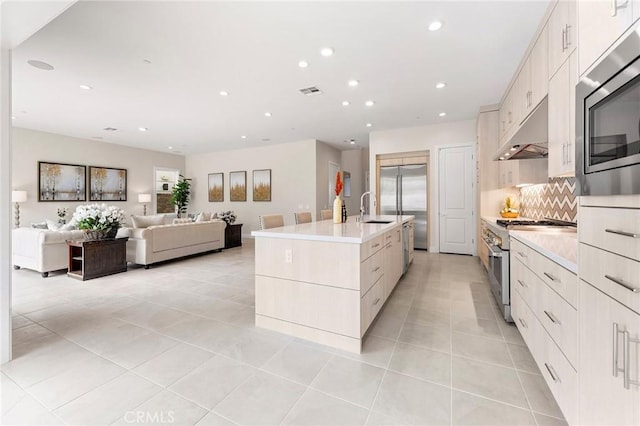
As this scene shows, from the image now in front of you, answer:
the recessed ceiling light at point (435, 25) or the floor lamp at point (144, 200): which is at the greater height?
the recessed ceiling light at point (435, 25)

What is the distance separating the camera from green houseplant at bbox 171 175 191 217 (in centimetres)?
909

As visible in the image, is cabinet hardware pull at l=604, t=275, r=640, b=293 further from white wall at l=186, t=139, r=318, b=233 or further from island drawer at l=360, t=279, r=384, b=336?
white wall at l=186, t=139, r=318, b=233

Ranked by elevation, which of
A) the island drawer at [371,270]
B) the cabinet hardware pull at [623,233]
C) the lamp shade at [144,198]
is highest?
the lamp shade at [144,198]

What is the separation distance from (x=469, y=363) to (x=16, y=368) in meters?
3.16

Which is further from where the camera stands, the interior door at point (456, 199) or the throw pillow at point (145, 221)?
the interior door at point (456, 199)

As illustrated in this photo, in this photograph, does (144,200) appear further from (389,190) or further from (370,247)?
(370,247)

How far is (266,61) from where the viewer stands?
321cm

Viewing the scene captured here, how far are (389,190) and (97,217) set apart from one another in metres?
5.64

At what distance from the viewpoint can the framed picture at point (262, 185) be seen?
8.23m

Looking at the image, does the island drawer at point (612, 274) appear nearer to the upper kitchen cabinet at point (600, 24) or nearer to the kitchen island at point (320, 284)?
the upper kitchen cabinet at point (600, 24)

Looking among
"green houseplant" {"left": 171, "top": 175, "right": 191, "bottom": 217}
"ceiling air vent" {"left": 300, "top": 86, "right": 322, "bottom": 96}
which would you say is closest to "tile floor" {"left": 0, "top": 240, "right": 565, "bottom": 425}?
"ceiling air vent" {"left": 300, "top": 86, "right": 322, "bottom": 96}

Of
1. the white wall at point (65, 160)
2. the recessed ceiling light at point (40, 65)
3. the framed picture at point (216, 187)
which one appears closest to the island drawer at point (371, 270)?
the recessed ceiling light at point (40, 65)

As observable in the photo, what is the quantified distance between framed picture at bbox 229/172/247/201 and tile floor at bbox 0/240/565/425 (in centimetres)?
570

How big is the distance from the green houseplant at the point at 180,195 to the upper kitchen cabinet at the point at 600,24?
9.87 meters
